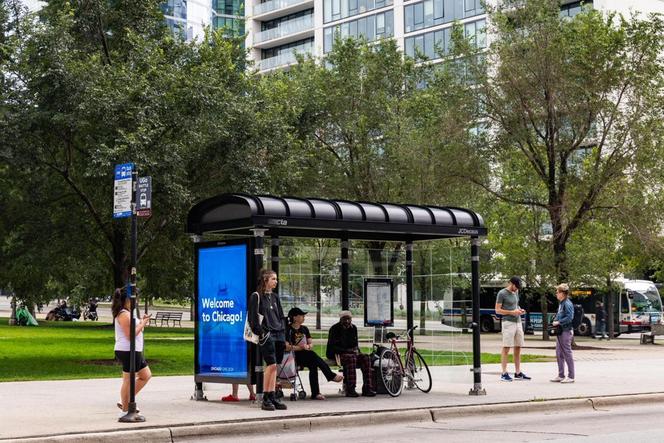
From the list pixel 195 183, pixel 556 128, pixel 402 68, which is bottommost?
pixel 195 183

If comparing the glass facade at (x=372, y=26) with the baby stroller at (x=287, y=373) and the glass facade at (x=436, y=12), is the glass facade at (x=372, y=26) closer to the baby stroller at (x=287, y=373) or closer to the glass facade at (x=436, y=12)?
the glass facade at (x=436, y=12)

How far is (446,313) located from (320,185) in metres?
21.1

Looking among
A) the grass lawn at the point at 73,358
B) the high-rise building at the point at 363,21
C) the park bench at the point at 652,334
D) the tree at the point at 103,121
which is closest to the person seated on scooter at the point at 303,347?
the grass lawn at the point at 73,358

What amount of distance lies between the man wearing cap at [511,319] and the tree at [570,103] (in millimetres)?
15147

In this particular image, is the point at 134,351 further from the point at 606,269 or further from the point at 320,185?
the point at 606,269

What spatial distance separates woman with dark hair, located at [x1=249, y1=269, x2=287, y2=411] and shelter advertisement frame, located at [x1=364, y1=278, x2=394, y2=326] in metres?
3.23

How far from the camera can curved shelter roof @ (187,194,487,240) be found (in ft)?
46.3

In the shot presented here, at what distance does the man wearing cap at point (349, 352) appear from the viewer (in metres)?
15.6

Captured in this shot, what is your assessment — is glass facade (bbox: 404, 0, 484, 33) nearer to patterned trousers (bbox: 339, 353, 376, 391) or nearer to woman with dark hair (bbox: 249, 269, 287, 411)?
patterned trousers (bbox: 339, 353, 376, 391)

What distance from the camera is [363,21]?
81.6 meters

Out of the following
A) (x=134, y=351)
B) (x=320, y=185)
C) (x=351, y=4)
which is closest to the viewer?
(x=134, y=351)

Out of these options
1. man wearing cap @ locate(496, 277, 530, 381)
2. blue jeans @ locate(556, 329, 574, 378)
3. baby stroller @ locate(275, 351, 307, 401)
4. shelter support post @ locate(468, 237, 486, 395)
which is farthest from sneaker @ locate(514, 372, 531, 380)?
baby stroller @ locate(275, 351, 307, 401)

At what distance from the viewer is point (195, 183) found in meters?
24.8

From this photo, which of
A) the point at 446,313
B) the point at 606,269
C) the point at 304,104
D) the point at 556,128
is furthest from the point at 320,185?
the point at 446,313
